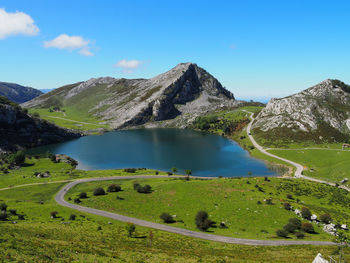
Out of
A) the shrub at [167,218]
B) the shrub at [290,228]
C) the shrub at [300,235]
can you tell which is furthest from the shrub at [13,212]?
the shrub at [300,235]

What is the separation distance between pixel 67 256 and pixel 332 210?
7175cm

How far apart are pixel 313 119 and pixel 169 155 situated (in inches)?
4419

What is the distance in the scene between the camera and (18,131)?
182m

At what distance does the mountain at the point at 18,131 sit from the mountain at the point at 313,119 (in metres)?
177

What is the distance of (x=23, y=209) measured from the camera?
6500cm

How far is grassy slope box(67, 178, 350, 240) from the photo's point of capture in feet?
195

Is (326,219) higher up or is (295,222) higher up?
(295,222)

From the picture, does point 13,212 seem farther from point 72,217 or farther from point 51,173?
point 51,173

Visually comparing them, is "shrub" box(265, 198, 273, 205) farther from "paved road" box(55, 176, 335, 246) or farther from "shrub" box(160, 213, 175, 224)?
"shrub" box(160, 213, 175, 224)

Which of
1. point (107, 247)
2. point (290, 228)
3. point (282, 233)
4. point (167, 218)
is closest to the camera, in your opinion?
point (107, 247)

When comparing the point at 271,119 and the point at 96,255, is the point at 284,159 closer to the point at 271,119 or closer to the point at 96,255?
the point at 271,119

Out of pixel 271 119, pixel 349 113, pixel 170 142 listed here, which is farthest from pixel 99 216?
pixel 349 113

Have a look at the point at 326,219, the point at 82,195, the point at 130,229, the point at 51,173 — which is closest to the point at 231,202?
the point at 326,219

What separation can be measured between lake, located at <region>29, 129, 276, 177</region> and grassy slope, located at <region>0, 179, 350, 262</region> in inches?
2592
